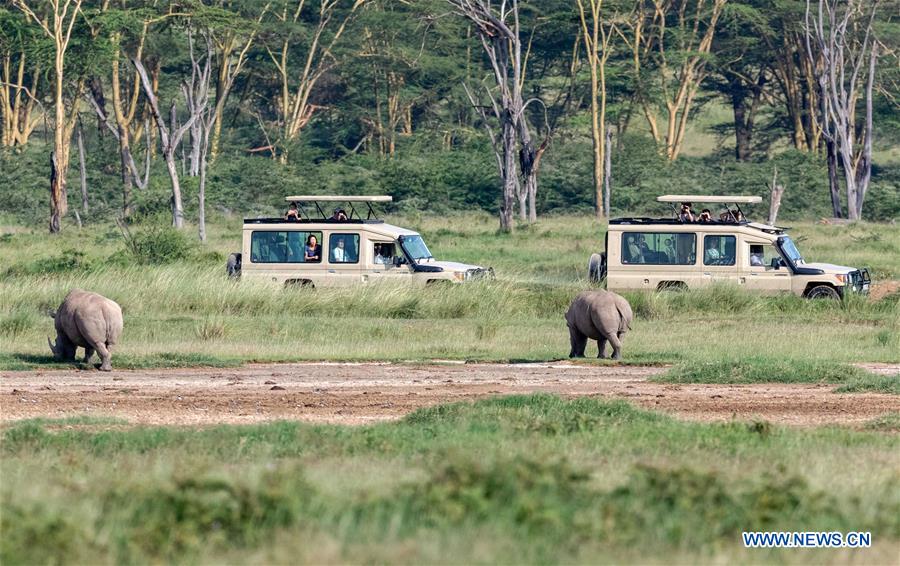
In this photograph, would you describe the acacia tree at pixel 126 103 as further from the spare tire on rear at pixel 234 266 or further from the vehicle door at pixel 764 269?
the vehicle door at pixel 764 269

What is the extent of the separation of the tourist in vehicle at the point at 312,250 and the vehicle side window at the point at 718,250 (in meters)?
6.64

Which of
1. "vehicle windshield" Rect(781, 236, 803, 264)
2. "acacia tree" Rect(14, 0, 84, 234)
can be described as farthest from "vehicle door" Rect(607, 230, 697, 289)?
"acacia tree" Rect(14, 0, 84, 234)

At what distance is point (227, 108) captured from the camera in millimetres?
67875

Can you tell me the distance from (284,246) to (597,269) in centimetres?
551

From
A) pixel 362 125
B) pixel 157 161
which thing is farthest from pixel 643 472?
pixel 362 125

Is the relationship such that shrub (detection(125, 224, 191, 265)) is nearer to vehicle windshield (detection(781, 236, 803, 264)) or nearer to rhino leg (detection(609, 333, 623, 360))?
vehicle windshield (detection(781, 236, 803, 264))

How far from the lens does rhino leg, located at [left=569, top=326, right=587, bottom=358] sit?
708 inches

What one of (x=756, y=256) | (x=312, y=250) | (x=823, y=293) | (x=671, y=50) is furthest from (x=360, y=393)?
(x=671, y=50)

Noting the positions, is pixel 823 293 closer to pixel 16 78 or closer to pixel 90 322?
pixel 90 322

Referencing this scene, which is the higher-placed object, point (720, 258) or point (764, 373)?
point (720, 258)

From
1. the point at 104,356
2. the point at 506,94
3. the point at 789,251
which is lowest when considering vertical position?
the point at 104,356

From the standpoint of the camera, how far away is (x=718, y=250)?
24.8 meters

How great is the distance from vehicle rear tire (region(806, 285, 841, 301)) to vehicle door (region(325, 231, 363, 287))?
7611mm

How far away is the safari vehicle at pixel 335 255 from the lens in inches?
981
